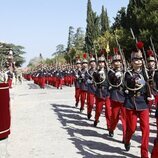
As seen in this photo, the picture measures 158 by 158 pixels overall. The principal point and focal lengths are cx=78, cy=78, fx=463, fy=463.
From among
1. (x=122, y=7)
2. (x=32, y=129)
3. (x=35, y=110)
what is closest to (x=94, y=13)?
(x=122, y=7)

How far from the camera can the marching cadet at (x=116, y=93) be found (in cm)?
1028

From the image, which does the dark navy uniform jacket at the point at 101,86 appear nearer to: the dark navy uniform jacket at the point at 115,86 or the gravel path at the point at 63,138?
the dark navy uniform jacket at the point at 115,86

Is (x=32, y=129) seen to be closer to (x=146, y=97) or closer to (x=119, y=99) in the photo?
(x=119, y=99)

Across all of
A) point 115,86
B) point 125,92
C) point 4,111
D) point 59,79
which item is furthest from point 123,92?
point 59,79

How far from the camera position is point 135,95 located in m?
8.58

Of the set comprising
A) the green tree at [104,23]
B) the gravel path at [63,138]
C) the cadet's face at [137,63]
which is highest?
the green tree at [104,23]

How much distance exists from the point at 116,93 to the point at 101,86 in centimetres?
140

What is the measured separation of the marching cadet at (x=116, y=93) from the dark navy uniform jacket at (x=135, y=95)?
5.07ft

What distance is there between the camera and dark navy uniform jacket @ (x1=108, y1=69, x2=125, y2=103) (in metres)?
10.5

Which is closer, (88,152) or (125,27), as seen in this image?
(88,152)

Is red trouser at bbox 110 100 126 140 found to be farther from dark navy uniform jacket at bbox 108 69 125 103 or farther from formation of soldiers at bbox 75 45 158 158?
dark navy uniform jacket at bbox 108 69 125 103

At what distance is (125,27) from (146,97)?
4075 cm

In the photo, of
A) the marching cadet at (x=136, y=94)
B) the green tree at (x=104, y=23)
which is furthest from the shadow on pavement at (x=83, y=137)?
the green tree at (x=104, y=23)

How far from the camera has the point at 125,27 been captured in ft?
160
